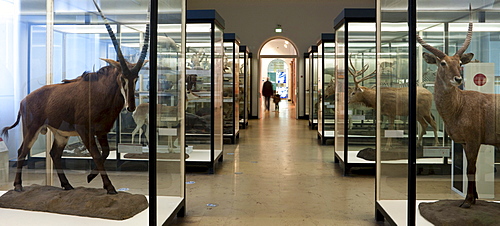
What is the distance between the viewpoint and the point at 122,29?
2.98 metres

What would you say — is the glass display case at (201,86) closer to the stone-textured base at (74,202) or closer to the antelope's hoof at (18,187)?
the stone-textured base at (74,202)

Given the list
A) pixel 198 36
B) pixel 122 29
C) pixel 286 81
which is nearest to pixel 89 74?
pixel 122 29

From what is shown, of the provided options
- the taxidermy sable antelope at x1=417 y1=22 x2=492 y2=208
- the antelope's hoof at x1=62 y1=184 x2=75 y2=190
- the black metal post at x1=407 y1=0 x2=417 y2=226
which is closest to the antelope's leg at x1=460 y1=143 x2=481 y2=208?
the taxidermy sable antelope at x1=417 y1=22 x2=492 y2=208

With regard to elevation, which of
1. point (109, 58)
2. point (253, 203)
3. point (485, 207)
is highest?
point (109, 58)

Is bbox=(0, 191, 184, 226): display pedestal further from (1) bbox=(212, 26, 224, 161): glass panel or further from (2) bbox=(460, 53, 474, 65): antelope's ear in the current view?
(1) bbox=(212, 26, 224, 161): glass panel

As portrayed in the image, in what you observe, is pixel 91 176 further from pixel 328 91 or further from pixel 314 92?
pixel 314 92

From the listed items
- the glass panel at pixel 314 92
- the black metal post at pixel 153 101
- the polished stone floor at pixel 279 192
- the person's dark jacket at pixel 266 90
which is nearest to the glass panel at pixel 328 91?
the polished stone floor at pixel 279 192

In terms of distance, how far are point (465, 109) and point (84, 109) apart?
2360 millimetres

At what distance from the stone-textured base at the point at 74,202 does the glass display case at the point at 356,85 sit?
13.4 feet

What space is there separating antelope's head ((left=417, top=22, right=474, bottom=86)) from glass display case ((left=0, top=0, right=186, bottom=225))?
1.80 metres

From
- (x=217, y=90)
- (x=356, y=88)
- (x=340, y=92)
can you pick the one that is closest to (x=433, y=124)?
(x=356, y=88)

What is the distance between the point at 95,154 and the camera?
300 cm

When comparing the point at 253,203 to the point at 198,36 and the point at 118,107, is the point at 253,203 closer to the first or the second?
the point at 118,107

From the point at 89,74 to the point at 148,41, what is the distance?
0.43m
